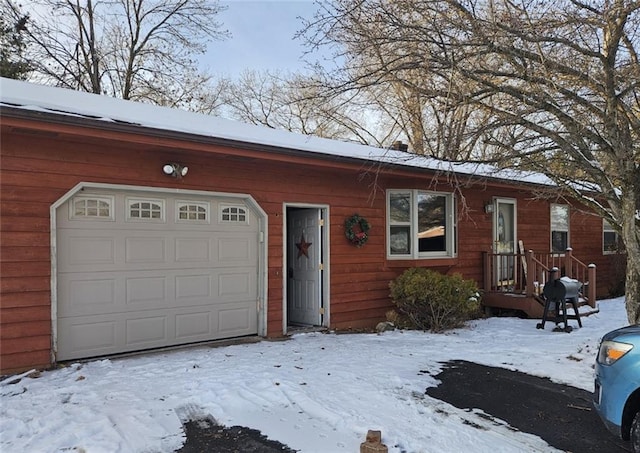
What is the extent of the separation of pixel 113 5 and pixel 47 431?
18450 millimetres

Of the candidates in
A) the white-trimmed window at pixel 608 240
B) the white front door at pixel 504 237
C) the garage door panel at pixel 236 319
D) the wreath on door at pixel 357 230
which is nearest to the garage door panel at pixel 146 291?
the garage door panel at pixel 236 319

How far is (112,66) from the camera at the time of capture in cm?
1788

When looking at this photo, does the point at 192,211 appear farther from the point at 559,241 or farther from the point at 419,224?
the point at 559,241

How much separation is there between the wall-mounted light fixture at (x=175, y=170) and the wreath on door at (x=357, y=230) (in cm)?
299

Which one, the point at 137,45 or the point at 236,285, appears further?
the point at 137,45

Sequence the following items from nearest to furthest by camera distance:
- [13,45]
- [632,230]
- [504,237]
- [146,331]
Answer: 1. [632,230]
2. [146,331]
3. [504,237]
4. [13,45]

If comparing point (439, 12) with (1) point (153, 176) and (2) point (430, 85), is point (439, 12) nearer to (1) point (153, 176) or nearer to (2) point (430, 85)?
(2) point (430, 85)

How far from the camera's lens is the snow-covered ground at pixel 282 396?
3.44m

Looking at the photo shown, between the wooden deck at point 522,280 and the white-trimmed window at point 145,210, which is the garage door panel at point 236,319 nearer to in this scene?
the white-trimmed window at point 145,210

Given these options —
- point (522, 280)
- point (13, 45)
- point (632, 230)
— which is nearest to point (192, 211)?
point (632, 230)

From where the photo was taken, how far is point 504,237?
10789 mm

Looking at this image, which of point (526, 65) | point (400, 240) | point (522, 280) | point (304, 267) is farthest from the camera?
point (522, 280)

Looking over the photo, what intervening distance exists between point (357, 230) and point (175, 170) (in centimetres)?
336

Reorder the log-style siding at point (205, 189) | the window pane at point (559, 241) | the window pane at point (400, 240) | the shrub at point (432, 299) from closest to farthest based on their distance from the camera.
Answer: the log-style siding at point (205, 189), the shrub at point (432, 299), the window pane at point (400, 240), the window pane at point (559, 241)
